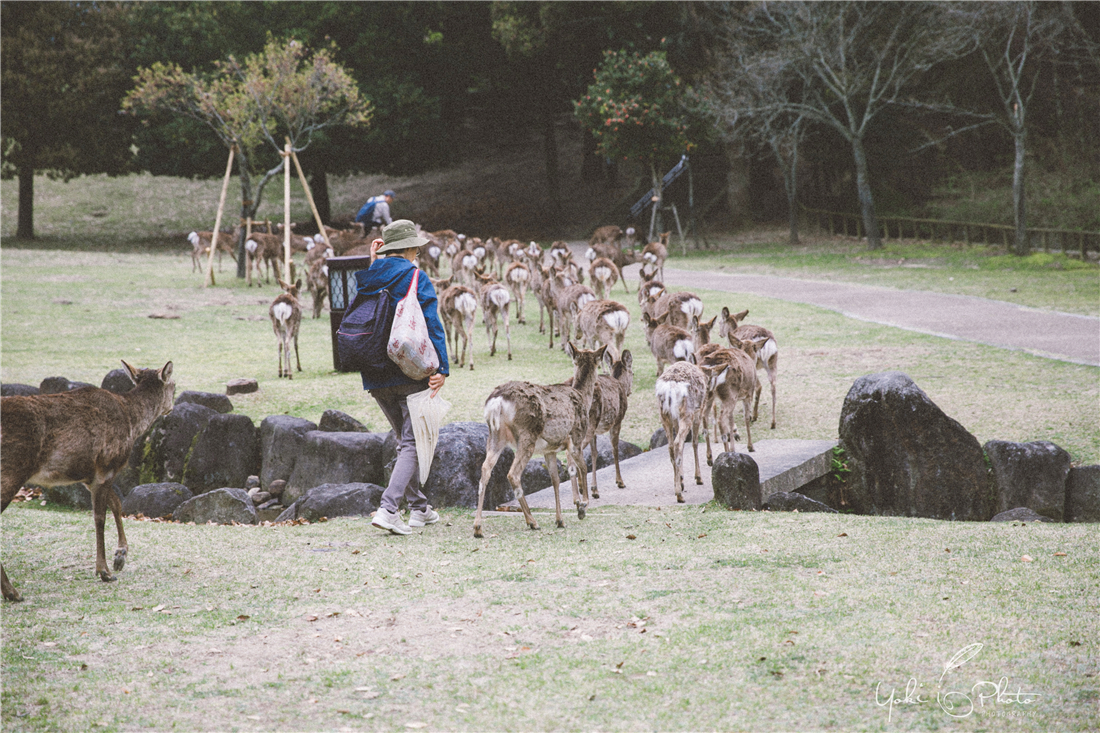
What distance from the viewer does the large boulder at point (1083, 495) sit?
765 cm

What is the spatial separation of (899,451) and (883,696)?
15.3 feet

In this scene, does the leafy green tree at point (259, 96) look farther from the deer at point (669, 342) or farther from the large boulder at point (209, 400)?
the deer at point (669, 342)

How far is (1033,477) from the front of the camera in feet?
25.7

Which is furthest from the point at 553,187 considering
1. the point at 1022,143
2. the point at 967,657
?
the point at 967,657

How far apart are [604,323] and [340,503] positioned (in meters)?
6.12

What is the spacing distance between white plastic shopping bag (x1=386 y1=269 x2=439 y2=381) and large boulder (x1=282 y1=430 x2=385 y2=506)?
269cm

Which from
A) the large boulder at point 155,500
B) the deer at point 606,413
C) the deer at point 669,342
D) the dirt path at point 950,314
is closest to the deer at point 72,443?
the large boulder at point 155,500

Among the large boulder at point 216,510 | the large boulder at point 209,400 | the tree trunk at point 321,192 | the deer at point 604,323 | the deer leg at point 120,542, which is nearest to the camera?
the deer leg at point 120,542

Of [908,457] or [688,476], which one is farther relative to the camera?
[688,476]

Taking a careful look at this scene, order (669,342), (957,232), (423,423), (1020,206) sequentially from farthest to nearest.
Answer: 1. (957,232)
2. (1020,206)
3. (669,342)
4. (423,423)

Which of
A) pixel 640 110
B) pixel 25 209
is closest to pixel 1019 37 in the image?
pixel 640 110

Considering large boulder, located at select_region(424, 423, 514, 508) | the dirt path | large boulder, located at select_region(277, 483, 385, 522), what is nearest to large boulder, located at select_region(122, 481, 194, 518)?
large boulder, located at select_region(277, 483, 385, 522)

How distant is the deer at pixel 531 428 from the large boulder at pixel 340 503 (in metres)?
1.49

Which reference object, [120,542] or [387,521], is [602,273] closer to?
[387,521]
